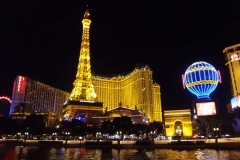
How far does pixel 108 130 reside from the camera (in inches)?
2119

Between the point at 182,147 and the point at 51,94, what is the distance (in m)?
93.8

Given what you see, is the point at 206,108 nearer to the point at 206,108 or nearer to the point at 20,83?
the point at 206,108

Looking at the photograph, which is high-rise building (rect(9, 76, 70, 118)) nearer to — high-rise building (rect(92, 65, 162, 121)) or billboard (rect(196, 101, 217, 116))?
high-rise building (rect(92, 65, 162, 121))

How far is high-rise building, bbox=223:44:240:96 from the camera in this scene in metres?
75.9

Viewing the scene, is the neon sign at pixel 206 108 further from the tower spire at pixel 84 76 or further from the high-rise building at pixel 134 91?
the high-rise building at pixel 134 91

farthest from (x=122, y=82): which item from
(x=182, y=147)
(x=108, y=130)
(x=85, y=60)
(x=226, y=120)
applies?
(x=182, y=147)

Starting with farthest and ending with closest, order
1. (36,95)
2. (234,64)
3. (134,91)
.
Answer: (36,95) → (134,91) → (234,64)

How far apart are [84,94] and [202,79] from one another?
155 feet

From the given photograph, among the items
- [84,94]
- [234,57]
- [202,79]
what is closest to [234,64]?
[234,57]

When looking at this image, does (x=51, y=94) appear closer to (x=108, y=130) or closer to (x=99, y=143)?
(x=108, y=130)

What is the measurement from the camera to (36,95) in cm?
10538

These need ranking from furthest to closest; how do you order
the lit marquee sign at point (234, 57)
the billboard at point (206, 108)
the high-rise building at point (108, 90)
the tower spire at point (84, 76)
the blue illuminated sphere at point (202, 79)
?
the tower spire at point (84, 76) < the high-rise building at point (108, 90) < the lit marquee sign at point (234, 57) < the billboard at point (206, 108) < the blue illuminated sphere at point (202, 79)

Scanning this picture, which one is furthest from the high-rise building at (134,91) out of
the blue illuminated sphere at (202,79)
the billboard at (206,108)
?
the blue illuminated sphere at (202,79)

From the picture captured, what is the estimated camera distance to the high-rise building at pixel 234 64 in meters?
75.9
